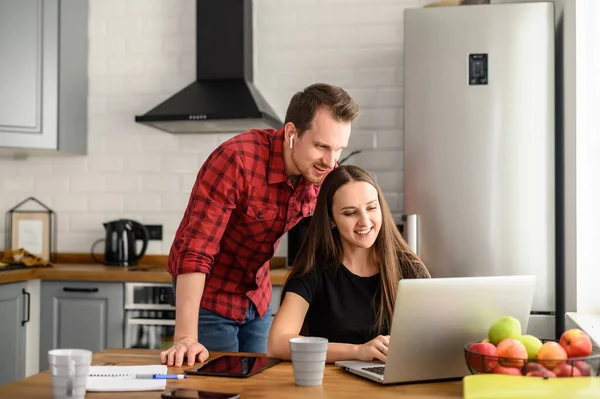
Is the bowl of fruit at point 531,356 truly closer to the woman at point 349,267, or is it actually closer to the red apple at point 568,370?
the red apple at point 568,370

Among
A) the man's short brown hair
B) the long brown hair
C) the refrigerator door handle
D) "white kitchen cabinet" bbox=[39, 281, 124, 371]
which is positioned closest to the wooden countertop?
"white kitchen cabinet" bbox=[39, 281, 124, 371]

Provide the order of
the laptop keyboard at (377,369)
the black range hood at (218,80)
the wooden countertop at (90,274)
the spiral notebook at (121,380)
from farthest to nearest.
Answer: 1. the black range hood at (218,80)
2. the wooden countertop at (90,274)
3. the laptop keyboard at (377,369)
4. the spiral notebook at (121,380)

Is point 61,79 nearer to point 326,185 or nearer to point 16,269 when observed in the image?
point 16,269

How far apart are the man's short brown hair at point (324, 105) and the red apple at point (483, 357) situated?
0.77 meters

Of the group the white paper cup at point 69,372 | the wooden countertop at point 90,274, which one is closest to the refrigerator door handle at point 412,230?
the wooden countertop at point 90,274

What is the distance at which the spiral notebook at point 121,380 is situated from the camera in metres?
1.43

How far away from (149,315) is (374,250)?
5.42 ft

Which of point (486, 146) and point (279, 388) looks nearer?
point (279, 388)

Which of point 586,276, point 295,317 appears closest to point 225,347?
point 295,317

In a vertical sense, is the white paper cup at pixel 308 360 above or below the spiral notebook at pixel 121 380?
above

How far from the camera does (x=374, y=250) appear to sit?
213 cm

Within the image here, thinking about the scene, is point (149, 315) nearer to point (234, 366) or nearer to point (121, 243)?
point (121, 243)

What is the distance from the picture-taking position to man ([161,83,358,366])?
6.45 ft

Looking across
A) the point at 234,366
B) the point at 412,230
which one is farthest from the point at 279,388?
the point at 412,230
